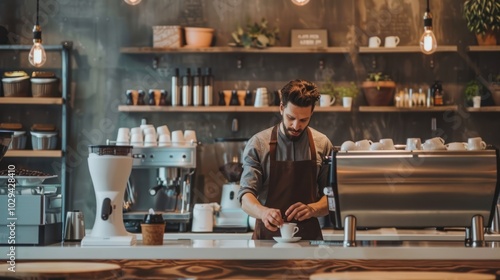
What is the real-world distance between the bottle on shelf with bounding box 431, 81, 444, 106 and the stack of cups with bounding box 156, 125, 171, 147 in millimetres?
2113

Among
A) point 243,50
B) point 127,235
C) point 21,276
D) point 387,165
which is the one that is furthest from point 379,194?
point 243,50

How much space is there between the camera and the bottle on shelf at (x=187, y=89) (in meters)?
6.32

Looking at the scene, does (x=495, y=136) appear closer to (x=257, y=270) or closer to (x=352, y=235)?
(x=352, y=235)

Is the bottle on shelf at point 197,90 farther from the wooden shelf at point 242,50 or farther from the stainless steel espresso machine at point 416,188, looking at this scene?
the stainless steel espresso machine at point 416,188

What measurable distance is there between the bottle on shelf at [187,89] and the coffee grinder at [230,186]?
0.38 meters

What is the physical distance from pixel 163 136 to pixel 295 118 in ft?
7.07

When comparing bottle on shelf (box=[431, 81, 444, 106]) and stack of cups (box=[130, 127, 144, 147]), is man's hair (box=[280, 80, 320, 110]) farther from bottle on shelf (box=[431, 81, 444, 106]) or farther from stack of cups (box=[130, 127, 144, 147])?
bottle on shelf (box=[431, 81, 444, 106])

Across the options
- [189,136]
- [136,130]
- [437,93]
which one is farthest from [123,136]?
[437,93]

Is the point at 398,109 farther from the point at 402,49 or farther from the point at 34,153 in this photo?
the point at 34,153

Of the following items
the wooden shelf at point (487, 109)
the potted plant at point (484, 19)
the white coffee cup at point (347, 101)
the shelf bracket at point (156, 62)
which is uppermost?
the potted plant at point (484, 19)

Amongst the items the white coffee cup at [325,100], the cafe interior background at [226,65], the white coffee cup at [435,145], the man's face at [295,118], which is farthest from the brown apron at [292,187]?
the cafe interior background at [226,65]

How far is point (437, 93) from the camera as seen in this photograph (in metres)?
6.32

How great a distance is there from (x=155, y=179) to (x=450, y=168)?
348 centimetres

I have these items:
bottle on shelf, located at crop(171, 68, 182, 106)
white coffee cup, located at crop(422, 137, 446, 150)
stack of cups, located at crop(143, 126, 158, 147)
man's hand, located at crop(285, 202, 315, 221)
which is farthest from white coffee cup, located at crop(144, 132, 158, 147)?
white coffee cup, located at crop(422, 137, 446, 150)
